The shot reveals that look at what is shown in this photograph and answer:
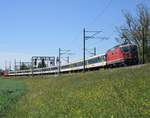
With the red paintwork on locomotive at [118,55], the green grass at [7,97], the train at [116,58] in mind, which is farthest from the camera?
the train at [116,58]

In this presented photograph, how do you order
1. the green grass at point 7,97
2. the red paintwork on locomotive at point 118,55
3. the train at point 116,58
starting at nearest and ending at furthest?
the green grass at point 7,97, the red paintwork on locomotive at point 118,55, the train at point 116,58

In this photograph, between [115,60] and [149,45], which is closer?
[115,60]

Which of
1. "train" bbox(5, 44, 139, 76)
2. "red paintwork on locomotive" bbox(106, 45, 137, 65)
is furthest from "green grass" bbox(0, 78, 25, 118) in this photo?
"train" bbox(5, 44, 139, 76)

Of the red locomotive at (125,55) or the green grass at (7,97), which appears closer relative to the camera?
the green grass at (7,97)

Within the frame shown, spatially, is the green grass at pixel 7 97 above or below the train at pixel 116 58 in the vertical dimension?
below

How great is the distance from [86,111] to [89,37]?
5148 cm

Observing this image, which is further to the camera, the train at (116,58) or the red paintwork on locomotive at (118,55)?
the train at (116,58)

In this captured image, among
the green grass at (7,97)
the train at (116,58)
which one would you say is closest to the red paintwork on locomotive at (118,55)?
the train at (116,58)

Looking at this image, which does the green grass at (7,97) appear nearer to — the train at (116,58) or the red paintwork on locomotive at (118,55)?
the red paintwork on locomotive at (118,55)

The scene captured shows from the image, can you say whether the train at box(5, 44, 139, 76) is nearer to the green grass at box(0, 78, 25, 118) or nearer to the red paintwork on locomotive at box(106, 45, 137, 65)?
the red paintwork on locomotive at box(106, 45, 137, 65)

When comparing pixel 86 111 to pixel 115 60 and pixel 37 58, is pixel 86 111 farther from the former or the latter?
Answer: pixel 37 58

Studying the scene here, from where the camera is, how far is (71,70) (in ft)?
275

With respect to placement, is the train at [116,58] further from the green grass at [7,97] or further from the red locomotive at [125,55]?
the green grass at [7,97]

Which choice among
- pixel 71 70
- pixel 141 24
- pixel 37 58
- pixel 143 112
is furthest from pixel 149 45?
pixel 143 112
